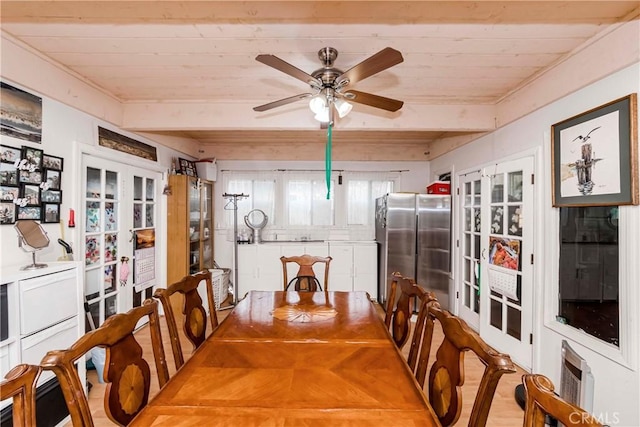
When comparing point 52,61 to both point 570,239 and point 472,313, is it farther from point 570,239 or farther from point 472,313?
point 472,313

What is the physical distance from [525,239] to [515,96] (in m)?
1.25

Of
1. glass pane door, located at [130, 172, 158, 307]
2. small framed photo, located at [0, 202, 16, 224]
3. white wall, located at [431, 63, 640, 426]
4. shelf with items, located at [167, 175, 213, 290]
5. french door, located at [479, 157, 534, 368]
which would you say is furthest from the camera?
shelf with items, located at [167, 175, 213, 290]

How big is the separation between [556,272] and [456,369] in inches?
70.3

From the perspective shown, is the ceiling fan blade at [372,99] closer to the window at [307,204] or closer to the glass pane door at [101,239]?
the glass pane door at [101,239]

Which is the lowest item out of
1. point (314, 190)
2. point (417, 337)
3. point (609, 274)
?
point (417, 337)

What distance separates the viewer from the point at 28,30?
1.78 meters

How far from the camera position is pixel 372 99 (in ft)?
6.57

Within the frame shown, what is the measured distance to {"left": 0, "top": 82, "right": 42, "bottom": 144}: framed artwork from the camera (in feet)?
6.08

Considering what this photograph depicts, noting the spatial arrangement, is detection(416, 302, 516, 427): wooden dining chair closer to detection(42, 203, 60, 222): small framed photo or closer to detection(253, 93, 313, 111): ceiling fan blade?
detection(253, 93, 313, 111): ceiling fan blade

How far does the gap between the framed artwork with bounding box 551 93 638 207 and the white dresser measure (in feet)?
11.0

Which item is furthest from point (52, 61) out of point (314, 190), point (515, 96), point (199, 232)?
point (515, 96)

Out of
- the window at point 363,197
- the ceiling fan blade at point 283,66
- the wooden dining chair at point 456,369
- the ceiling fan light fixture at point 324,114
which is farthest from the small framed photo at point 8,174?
the window at point 363,197

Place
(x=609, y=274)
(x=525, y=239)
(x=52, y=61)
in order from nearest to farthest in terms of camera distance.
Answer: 1. (x=609, y=274)
2. (x=52, y=61)
3. (x=525, y=239)

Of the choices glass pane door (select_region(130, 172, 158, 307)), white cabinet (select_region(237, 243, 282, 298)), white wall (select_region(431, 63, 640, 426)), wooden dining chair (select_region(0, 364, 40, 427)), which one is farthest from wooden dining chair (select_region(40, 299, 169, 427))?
white cabinet (select_region(237, 243, 282, 298))
